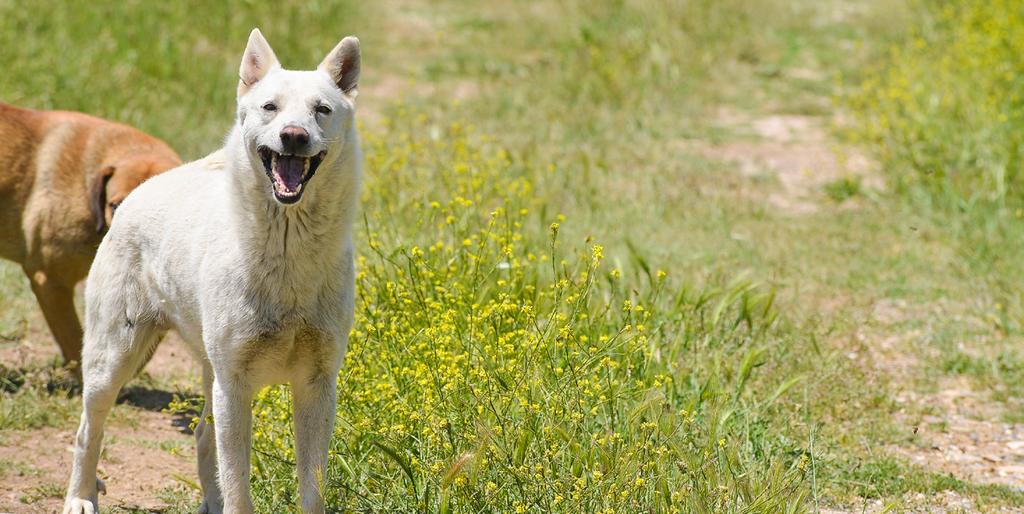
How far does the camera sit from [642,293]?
6742 millimetres

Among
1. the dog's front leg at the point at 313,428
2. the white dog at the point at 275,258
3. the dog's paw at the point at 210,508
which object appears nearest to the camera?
the white dog at the point at 275,258

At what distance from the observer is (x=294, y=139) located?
12.7ft

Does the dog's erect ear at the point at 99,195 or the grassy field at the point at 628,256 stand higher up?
the dog's erect ear at the point at 99,195

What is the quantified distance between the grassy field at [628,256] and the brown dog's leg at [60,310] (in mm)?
249

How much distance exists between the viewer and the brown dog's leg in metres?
6.36

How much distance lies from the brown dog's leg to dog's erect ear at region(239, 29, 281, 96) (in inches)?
105

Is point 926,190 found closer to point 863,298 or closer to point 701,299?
point 863,298

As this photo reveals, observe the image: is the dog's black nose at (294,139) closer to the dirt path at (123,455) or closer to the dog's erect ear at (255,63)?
the dog's erect ear at (255,63)

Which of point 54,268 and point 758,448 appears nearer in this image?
point 758,448

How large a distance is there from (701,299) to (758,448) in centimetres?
101

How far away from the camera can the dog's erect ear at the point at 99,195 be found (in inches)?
244

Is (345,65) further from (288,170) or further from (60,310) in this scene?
(60,310)

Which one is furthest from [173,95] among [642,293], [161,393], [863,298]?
[863,298]

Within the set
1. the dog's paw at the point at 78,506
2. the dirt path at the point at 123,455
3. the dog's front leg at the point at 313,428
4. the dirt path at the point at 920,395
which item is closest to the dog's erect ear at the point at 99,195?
the dirt path at the point at 123,455
